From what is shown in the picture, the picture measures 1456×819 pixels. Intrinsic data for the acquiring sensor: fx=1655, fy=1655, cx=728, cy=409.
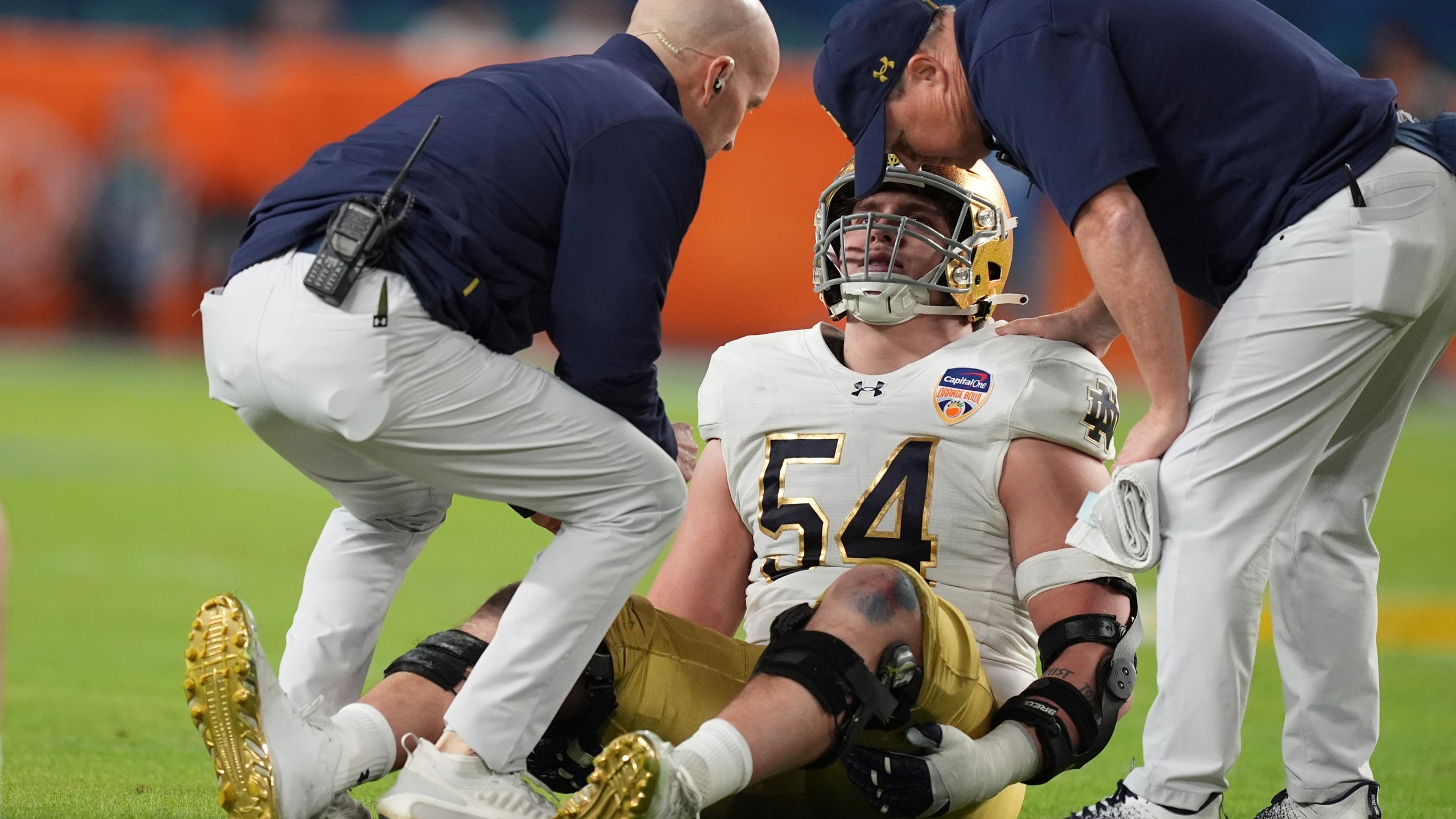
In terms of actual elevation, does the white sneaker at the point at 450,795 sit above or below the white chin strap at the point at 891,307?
below

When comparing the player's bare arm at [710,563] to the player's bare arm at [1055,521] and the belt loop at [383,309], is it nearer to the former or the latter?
the player's bare arm at [1055,521]

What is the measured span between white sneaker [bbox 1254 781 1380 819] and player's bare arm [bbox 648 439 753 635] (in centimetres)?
109

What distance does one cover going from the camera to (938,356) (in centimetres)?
330

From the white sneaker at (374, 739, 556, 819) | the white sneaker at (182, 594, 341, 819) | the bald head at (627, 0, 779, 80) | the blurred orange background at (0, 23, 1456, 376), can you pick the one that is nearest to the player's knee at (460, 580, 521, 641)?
the white sneaker at (374, 739, 556, 819)

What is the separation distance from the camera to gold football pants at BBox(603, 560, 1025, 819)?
2.77 meters

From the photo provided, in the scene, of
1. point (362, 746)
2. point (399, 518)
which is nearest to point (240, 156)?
point (399, 518)

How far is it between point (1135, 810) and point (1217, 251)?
963mm

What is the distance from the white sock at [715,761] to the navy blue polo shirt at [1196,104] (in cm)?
102

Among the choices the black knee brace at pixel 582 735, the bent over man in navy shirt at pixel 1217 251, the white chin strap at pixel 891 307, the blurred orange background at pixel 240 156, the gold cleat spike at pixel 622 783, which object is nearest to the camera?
the gold cleat spike at pixel 622 783

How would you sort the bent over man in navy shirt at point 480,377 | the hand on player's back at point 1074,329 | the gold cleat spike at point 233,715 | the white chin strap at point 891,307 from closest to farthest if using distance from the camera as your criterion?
the gold cleat spike at point 233,715 < the bent over man in navy shirt at point 480,377 < the hand on player's back at point 1074,329 < the white chin strap at point 891,307

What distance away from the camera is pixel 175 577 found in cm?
683

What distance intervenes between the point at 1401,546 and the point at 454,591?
4331 millimetres

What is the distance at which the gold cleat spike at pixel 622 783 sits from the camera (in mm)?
2336

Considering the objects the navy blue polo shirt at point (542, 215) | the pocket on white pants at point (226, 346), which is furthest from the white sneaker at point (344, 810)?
the navy blue polo shirt at point (542, 215)
